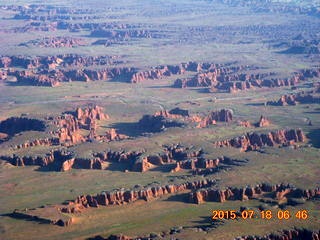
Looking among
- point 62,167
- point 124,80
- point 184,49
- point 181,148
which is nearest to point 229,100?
point 124,80

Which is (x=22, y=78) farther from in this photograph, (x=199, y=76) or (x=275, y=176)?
(x=275, y=176)

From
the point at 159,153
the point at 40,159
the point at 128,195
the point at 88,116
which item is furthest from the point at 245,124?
the point at 128,195

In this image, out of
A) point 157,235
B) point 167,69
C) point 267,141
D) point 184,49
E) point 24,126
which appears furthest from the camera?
point 184,49

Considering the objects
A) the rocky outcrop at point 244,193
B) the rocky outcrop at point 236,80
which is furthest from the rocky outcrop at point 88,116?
the rocky outcrop at point 244,193

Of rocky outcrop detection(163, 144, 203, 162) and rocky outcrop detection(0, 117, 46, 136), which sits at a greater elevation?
rocky outcrop detection(163, 144, 203, 162)

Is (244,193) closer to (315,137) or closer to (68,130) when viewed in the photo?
(315,137)

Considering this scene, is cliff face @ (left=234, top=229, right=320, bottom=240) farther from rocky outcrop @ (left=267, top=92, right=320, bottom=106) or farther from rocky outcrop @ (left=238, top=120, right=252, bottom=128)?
rocky outcrop @ (left=267, top=92, right=320, bottom=106)

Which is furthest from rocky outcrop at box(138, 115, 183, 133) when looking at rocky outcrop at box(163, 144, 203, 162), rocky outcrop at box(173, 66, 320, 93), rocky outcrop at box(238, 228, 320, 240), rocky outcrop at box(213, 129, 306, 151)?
rocky outcrop at box(238, 228, 320, 240)
